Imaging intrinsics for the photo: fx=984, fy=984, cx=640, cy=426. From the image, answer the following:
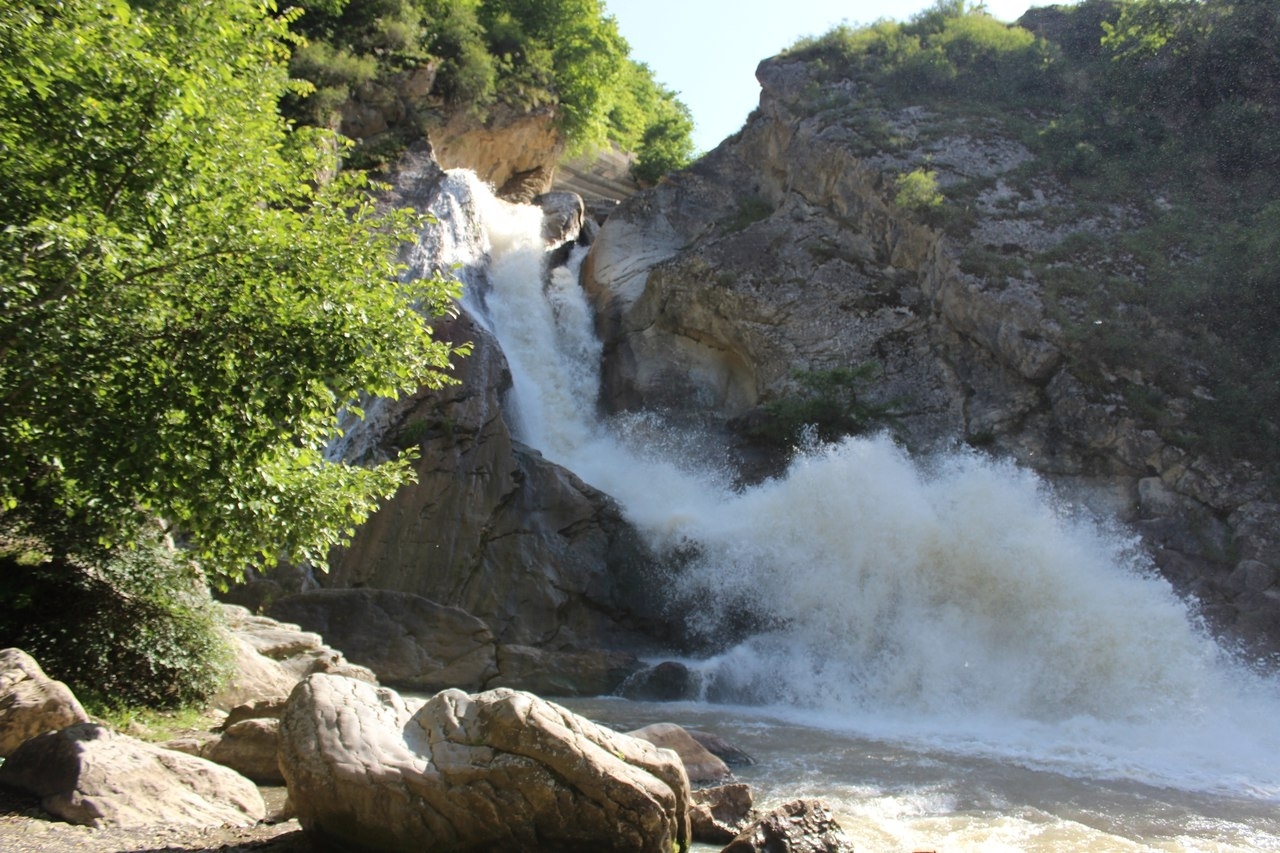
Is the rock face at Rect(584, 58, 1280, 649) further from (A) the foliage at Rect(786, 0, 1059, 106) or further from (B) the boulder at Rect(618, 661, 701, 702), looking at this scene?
(B) the boulder at Rect(618, 661, 701, 702)

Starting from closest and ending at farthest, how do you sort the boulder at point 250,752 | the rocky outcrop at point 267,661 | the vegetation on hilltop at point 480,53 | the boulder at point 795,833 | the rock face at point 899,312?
the boulder at point 795,833 < the boulder at point 250,752 < the rocky outcrop at point 267,661 < the rock face at point 899,312 < the vegetation on hilltop at point 480,53

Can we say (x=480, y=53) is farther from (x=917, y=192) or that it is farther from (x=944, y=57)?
(x=944, y=57)

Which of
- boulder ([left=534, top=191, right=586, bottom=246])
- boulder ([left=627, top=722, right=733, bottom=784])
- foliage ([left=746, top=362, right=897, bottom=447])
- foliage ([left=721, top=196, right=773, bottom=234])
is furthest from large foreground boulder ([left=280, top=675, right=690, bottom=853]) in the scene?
boulder ([left=534, top=191, right=586, bottom=246])

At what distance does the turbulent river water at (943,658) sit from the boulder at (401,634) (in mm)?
2048

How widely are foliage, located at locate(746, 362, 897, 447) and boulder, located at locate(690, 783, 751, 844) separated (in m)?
13.7

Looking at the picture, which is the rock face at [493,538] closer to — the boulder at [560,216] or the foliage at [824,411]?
the foliage at [824,411]

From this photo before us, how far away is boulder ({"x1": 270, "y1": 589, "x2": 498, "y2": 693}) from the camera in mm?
14883

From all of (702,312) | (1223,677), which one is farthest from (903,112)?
(1223,677)

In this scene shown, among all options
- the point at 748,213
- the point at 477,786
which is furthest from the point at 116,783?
the point at 748,213

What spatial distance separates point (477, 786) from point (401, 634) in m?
9.87

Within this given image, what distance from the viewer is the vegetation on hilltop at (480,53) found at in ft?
84.1

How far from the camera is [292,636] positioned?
40.3 feet

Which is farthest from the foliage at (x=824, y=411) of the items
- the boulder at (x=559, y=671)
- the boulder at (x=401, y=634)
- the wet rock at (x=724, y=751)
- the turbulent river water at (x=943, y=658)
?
the wet rock at (x=724, y=751)

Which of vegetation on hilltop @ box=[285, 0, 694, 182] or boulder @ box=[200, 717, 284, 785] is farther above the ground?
vegetation on hilltop @ box=[285, 0, 694, 182]
